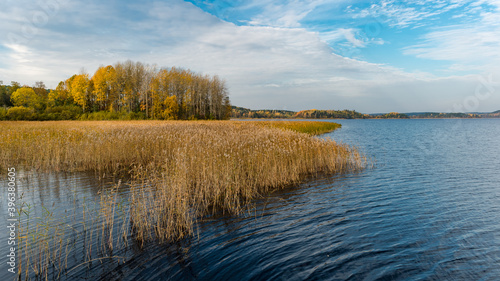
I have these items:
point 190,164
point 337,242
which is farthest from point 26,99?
point 337,242

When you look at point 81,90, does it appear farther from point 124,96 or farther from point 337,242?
point 337,242

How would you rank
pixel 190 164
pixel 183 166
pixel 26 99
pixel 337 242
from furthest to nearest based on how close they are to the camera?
pixel 26 99 → pixel 190 164 → pixel 183 166 → pixel 337 242

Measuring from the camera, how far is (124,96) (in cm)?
5797

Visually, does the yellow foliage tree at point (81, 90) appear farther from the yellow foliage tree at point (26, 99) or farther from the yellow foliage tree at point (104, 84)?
the yellow foliage tree at point (26, 99)

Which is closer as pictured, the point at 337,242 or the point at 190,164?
the point at 337,242

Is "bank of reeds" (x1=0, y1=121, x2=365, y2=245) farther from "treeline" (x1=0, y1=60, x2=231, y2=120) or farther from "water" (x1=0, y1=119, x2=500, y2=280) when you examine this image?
"treeline" (x1=0, y1=60, x2=231, y2=120)

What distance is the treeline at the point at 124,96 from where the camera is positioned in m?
54.6

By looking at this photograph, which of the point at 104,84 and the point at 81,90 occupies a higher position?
the point at 104,84

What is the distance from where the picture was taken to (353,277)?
4.62 meters

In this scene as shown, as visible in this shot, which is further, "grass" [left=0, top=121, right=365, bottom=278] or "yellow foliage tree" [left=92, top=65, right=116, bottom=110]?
"yellow foliage tree" [left=92, top=65, right=116, bottom=110]

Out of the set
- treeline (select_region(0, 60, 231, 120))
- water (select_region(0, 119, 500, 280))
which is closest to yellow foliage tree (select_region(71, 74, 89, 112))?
treeline (select_region(0, 60, 231, 120))

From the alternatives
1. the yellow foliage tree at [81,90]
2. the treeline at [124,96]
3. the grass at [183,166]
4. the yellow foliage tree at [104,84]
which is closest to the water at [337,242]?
the grass at [183,166]

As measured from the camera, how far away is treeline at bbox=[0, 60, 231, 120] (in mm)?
54594

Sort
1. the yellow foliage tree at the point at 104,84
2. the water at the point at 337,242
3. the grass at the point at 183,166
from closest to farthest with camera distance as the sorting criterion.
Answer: the water at the point at 337,242 → the grass at the point at 183,166 → the yellow foliage tree at the point at 104,84
